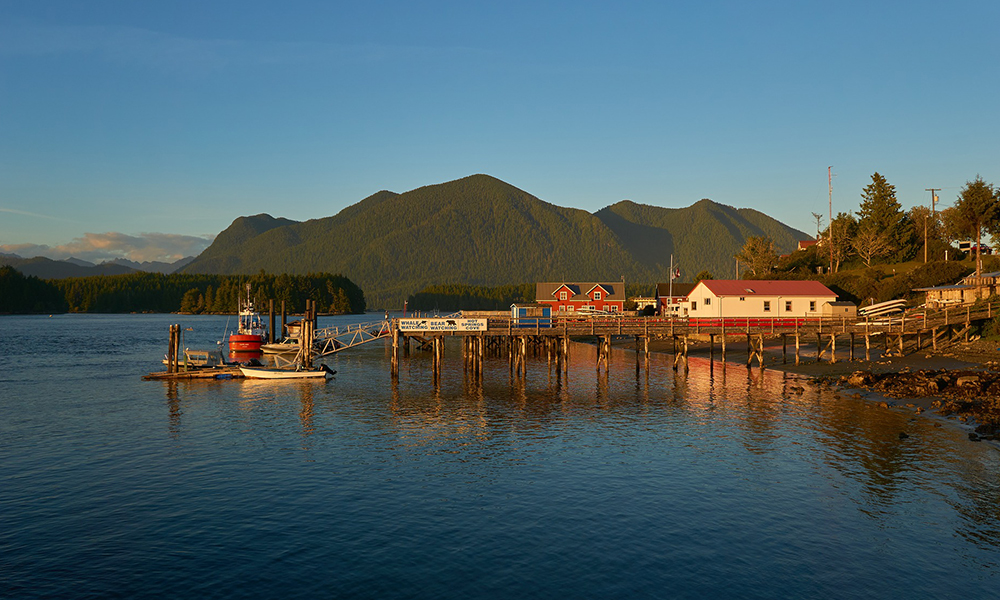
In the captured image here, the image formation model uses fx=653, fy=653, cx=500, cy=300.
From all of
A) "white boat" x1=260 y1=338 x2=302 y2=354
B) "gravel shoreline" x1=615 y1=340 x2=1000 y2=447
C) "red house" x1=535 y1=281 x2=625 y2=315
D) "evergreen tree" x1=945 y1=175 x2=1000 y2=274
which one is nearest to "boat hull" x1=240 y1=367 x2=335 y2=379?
"white boat" x1=260 y1=338 x2=302 y2=354

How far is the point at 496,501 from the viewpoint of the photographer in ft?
80.0

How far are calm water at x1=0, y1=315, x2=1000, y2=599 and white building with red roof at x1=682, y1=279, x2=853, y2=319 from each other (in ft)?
92.4

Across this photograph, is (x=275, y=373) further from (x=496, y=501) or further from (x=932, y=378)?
(x=932, y=378)

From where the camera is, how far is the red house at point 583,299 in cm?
11344

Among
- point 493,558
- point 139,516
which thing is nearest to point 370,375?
point 139,516

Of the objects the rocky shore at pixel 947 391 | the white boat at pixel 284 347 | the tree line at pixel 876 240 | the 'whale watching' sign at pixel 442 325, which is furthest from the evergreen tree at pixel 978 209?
the white boat at pixel 284 347

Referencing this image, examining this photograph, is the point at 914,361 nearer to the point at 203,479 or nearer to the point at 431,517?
the point at 431,517

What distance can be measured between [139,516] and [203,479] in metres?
4.54

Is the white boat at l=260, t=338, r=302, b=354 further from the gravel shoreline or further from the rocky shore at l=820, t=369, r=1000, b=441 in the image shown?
the rocky shore at l=820, t=369, r=1000, b=441

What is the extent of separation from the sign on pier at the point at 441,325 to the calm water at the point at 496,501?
421 inches

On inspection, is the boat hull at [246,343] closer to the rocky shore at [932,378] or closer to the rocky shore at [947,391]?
the rocky shore at [932,378]

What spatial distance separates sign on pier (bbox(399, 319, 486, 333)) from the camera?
5528cm

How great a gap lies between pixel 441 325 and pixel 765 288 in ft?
133

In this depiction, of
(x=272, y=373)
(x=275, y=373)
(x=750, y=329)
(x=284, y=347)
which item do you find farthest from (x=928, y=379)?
(x=284, y=347)
